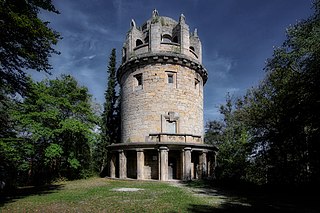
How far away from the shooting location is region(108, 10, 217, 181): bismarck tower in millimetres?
19311

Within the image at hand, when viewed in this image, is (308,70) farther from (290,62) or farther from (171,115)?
(171,115)

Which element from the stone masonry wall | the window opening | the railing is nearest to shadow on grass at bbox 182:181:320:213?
the railing

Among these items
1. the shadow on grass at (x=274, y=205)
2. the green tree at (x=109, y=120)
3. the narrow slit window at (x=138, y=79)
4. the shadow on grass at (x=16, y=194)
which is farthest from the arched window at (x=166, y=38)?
the shadow on grass at (x=274, y=205)

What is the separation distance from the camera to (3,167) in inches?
528

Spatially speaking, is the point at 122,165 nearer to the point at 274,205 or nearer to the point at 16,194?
the point at 16,194

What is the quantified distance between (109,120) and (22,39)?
19.3 metres

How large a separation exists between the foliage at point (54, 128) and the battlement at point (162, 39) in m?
6.37

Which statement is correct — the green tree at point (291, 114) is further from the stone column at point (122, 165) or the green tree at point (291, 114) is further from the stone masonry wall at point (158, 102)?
the stone column at point (122, 165)

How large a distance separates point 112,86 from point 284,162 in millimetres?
19960

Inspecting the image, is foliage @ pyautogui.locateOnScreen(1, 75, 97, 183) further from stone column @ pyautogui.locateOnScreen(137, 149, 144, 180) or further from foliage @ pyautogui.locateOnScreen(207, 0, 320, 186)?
foliage @ pyautogui.locateOnScreen(207, 0, 320, 186)

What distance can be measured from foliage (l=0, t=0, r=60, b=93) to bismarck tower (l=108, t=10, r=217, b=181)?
10.6m

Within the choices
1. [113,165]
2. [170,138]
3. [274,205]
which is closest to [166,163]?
[170,138]

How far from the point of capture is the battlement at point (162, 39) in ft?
71.9

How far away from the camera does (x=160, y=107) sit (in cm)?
2078
